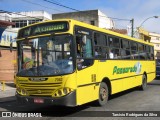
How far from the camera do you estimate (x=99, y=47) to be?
11688mm

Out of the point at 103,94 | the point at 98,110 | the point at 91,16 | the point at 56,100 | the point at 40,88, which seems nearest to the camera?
the point at 56,100

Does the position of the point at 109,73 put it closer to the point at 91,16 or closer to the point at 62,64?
the point at 62,64

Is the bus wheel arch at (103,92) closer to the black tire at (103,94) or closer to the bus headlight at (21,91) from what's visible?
Result: the black tire at (103,94)

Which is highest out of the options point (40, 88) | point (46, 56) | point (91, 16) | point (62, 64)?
point (91, 16)

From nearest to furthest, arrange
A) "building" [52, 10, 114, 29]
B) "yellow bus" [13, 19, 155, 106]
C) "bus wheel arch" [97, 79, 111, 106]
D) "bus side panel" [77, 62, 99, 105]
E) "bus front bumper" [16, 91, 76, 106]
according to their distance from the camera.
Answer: "bus front bumper" [16, 91, 76, 106] < "yellow bus" [13, 19, 155, 106] < "bus side panel" [77, 62, 99, 105] < "bus wheel arch" [97, 79, 111, 106] < "building" [52, 10, 114, 29]

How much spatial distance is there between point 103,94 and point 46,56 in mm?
2942

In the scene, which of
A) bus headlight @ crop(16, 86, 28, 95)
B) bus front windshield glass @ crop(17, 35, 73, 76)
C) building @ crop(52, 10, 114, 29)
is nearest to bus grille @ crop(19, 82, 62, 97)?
bus headlight @ crop(16, 86, 28, 95)

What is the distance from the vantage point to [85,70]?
10.3 metres

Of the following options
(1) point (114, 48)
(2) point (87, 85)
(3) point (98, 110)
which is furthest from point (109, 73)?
(2) point (87, 85)

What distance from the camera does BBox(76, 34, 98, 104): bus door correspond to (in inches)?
388

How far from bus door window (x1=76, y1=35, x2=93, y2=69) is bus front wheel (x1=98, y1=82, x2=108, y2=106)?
4.55 ft

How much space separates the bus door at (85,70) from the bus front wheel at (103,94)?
627 mm

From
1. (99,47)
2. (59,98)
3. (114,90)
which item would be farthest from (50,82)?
(114,90)

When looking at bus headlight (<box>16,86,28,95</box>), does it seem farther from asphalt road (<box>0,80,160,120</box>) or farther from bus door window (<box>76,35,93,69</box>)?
bus door window (<box>76,35,93,69</box>)
